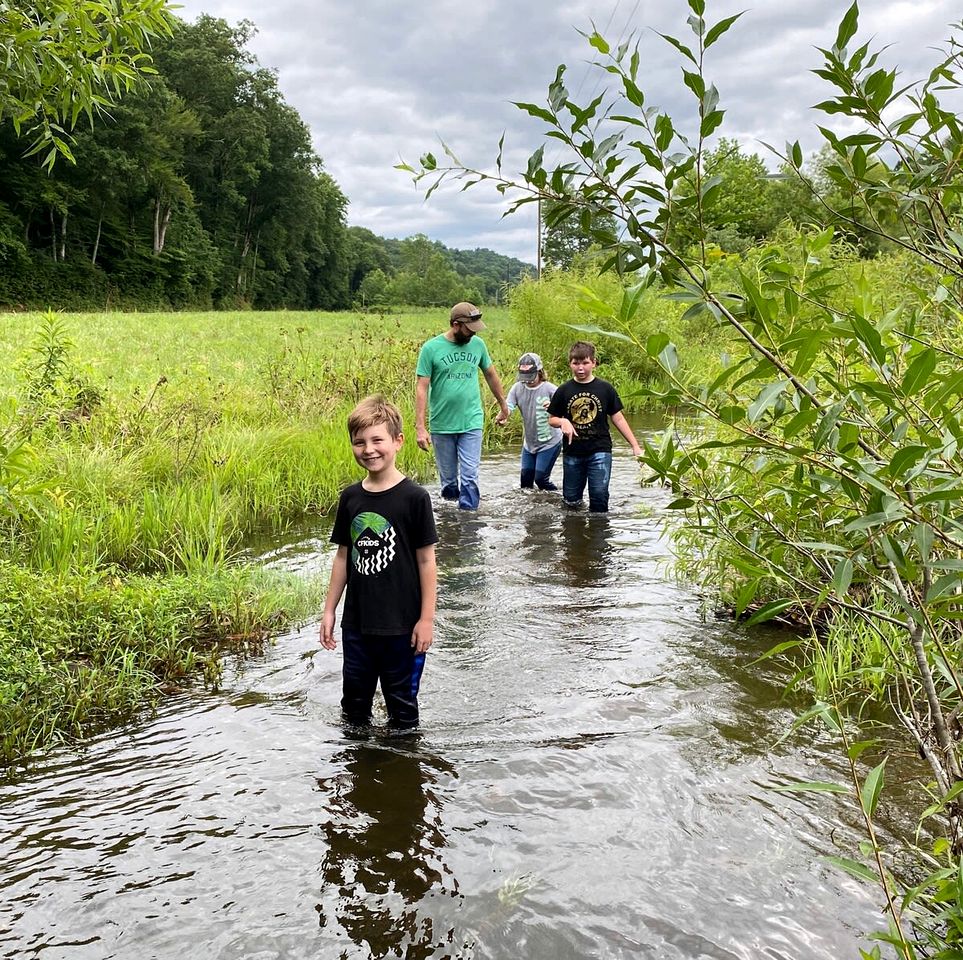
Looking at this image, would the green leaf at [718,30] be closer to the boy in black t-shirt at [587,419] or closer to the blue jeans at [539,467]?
the boy in black t-shirt at [587,419]

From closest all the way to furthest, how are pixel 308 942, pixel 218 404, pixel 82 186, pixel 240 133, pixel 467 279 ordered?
pixel 308 942 < pixel 218 404 < pixel 82 186 < pixel 240 133 < pixel 467 279

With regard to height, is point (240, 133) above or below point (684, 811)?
above

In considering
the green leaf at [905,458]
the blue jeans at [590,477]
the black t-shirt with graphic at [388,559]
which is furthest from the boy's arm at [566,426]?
the green leaf at [905,458]

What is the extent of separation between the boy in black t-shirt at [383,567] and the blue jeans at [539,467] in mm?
5409

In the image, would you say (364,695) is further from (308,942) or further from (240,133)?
(240,133)

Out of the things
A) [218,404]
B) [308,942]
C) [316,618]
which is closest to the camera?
[308,942]

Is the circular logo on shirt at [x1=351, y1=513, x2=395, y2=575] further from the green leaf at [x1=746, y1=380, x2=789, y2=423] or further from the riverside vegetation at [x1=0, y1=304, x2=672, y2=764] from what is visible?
the green leaf at [x1=746, y1=380, x2=789, y2=423]

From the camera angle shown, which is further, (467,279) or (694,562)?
(467,279)

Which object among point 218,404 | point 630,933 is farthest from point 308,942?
point 218,404

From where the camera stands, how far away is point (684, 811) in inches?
128

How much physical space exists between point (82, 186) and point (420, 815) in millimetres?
57758

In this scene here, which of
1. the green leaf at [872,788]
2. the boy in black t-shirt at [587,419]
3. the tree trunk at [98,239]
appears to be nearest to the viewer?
the green leaf at [872,788]

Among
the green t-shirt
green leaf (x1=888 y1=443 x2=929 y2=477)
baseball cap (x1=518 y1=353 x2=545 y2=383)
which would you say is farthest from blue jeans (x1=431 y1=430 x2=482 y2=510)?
green leaf (x1=888 y1=443 x2=929 y2=477)

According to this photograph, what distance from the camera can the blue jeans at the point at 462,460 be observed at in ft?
25.5
